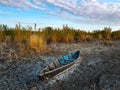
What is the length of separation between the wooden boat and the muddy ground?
0.63ft

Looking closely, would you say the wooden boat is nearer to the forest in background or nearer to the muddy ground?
the muddy ground

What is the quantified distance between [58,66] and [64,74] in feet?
1.98

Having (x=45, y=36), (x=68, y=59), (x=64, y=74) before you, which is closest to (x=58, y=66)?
(x=64, y=74)

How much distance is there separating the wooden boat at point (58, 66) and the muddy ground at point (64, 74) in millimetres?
192

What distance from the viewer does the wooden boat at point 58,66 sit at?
9.39 m

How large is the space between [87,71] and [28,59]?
2655 millimetres

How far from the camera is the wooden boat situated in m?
9.39

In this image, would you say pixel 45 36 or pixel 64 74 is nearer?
pixel 64 74

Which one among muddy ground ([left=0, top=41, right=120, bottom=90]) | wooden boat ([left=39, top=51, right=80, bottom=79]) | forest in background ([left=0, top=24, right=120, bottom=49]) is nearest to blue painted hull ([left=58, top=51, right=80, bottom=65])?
wooden boat ([left=39, top=51, right=80, bottom=79])

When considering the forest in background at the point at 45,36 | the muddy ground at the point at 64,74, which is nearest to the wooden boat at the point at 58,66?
the muddy ground at the point at 64,74

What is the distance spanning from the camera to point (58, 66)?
34.3 ft

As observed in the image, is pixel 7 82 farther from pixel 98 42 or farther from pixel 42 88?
pixel 98 42

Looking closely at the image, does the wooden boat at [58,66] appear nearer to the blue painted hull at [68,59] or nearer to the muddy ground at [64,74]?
the blue painted hull at [68,59]

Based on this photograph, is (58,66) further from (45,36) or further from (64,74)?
(45,36)
